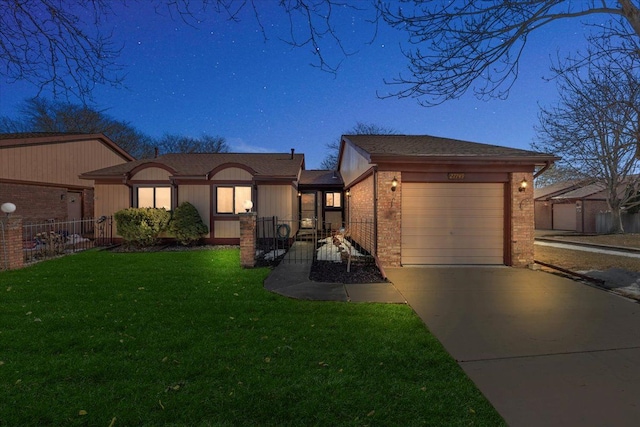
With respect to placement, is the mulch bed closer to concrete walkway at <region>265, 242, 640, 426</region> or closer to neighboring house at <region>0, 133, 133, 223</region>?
concrete walkway at <region>265, 242, 640, 426</region>

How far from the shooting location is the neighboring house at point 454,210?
8.60 meters

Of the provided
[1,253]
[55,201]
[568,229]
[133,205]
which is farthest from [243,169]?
[568,229]

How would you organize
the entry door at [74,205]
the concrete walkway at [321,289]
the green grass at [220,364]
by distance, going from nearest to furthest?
the green grass at [220,364] < the concrete walkway at [321,289] < the entry door at [74,205]

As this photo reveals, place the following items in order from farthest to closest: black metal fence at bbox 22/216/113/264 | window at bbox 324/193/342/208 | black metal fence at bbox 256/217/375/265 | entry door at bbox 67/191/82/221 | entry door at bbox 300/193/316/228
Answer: window at bbox 324/193/342/208 < entry door at bbox 300/193/316/228 < entry door at bbox 67/191/82/221 < black metal fence at bbox 22/216/113/264 < black metal fence at bbox 256/217/375/265

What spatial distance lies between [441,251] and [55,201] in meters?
17.8

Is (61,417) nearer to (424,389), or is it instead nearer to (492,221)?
(424,389)

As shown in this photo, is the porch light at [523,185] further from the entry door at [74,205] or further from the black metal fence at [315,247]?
the entry door at [74,205]

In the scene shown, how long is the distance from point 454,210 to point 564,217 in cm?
2328

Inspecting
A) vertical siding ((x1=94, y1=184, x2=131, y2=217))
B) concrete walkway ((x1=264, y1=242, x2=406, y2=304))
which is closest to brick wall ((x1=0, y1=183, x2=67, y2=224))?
vertical siding ((x1=94, y1=184, x2=131, y2=217))

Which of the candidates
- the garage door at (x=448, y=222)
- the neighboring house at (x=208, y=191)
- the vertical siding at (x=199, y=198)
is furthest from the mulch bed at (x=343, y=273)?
the vertical siding at (x=199, y=198)

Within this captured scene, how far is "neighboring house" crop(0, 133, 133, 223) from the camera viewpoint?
1335cm

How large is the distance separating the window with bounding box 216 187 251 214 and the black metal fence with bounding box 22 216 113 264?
459 centimetres

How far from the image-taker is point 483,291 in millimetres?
6332

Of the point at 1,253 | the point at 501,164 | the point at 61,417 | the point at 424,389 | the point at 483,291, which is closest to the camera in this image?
the point at 61,417
